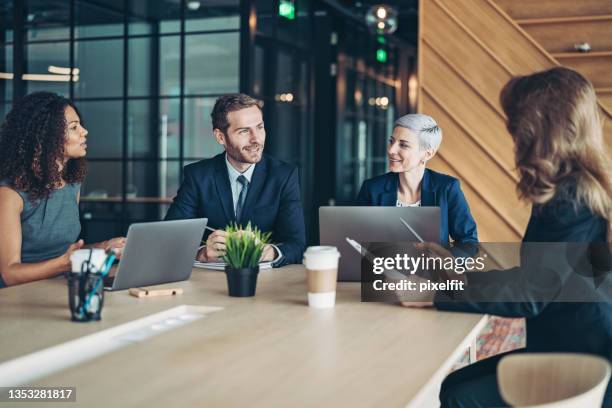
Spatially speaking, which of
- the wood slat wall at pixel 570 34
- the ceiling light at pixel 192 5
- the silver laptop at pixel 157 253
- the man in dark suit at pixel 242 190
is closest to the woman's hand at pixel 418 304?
the silver laptop at pixel 157 253

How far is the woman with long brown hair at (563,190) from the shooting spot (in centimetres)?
174

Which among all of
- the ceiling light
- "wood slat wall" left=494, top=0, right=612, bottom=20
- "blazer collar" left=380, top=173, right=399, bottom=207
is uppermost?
the ceiling light

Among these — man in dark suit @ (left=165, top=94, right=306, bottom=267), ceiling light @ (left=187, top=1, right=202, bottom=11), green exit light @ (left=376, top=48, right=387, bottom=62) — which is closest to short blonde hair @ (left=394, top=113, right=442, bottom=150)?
man in dark suit @ (left=165, top=94, right=306, bottom=267)

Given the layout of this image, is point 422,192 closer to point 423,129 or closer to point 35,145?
point 423,129

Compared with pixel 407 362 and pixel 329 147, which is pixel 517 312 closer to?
pixel 407 362

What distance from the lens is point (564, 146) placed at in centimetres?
176

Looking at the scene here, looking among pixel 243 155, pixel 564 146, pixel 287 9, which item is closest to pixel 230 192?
pixel 243 155

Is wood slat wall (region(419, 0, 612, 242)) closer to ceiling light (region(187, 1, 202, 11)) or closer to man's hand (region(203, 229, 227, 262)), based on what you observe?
man's hand (region(203, 229, 227, 262))

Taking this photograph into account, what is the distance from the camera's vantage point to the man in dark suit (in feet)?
9.96

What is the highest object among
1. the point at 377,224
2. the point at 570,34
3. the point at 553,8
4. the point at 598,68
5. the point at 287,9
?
the point at 287,9

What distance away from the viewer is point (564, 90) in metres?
1.79

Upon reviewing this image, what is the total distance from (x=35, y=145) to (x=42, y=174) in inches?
4.7

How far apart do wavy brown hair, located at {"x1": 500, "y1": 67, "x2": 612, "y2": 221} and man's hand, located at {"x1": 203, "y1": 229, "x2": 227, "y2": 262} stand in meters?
1.09

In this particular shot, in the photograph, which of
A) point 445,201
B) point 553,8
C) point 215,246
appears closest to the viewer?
point 215,246
